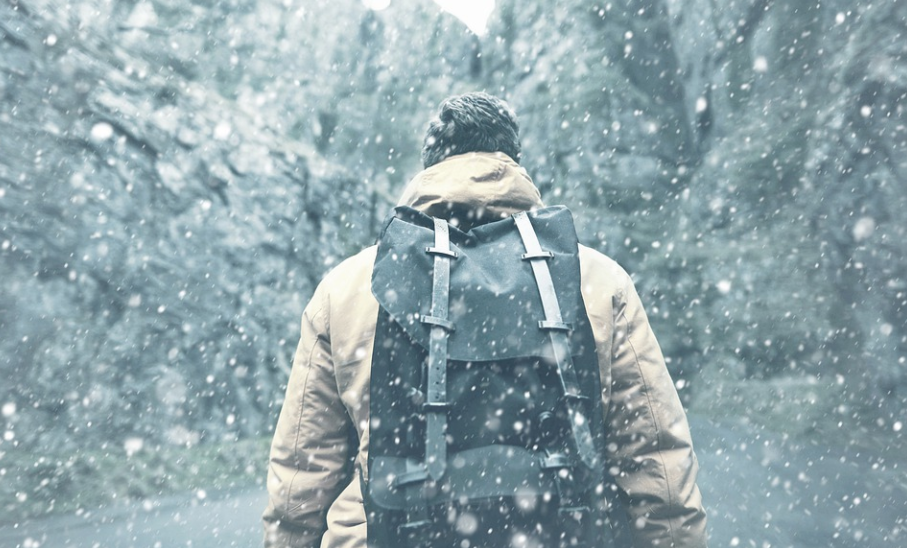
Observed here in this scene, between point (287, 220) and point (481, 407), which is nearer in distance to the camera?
point (481, 407)

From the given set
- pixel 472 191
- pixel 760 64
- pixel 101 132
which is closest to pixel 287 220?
pixel 101 132

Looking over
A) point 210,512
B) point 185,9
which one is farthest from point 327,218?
point 185,9

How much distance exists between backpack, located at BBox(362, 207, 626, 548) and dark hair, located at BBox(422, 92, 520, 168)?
1.91 feet

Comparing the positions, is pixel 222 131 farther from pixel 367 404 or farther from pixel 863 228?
pixel 863 228

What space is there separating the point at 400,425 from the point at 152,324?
7.90 metres

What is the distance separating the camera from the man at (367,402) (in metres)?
1.67

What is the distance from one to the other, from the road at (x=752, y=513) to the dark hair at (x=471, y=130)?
4.36 metres

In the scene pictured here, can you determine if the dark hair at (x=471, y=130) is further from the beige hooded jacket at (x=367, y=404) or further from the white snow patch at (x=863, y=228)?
the white snow patch at (x=863, y=228)

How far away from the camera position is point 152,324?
318 inches

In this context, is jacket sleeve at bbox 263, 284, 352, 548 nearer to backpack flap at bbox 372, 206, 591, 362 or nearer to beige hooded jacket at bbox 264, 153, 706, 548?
beige hooded jacket at bbox 264, 153, 706, 548

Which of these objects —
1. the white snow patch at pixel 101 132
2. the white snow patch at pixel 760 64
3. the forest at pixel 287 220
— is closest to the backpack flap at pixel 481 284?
the forest at pixel 287 220

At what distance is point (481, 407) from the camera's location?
144 cm

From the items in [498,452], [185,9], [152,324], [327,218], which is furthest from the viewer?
[185,9]

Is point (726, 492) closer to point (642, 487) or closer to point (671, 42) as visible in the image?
point (642, 487)
